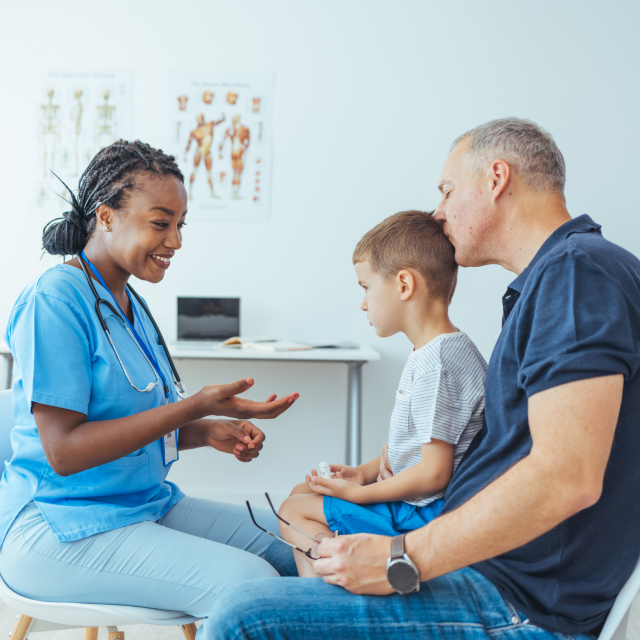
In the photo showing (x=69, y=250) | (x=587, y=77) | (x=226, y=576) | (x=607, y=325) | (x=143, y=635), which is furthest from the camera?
Answer: (x=587, y=77)

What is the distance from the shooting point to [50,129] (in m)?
2.85

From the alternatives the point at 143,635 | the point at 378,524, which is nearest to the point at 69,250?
the point at 378,524

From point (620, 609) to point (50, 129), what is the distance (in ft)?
10.4

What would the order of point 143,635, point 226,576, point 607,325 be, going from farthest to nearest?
point 143,635 → point 226,576 → point 607,325

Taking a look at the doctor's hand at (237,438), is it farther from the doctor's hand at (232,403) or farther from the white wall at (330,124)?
the white wall at (330,124)

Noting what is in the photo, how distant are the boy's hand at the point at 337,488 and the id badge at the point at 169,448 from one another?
33 centimetres

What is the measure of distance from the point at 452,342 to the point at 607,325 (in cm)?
39

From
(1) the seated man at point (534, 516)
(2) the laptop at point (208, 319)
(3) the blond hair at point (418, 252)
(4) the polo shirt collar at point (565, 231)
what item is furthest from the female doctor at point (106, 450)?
(2) the laptop at point (208, 319)

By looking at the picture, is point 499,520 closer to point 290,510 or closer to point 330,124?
point 290,510

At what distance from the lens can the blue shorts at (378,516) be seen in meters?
0.96

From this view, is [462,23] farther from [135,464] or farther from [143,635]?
[143,635]

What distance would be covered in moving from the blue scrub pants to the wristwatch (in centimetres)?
31

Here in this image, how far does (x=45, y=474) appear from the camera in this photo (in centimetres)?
95

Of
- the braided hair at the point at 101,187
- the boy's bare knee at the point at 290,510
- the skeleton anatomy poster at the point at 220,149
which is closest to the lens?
the boy's bare knee at the point at 290,510
